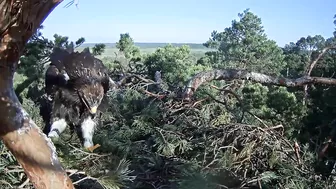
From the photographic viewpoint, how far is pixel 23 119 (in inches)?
77.0

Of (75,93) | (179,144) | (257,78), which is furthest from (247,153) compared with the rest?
(257,78)

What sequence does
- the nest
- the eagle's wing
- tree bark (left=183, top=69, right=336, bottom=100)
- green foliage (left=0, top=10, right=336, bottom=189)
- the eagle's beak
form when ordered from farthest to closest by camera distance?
tree bark (left=183, top=69, right=336, bottom=100) < the eagle's wing < the eagle's beak < the nest < green foliage (left=0, top=10, right=336, bottom=189)

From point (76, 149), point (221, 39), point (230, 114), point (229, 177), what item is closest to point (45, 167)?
point (76, 149)

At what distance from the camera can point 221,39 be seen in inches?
886

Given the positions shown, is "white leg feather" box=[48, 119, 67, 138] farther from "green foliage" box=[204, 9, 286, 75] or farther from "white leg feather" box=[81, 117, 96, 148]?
"green foliage" box=[204, 9, 286, 75]

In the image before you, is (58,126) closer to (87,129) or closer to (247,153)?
(87,129)

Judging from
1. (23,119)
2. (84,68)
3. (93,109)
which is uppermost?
(84,68)

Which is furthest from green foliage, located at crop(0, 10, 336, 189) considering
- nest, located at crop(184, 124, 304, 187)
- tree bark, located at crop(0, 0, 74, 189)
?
tree bark, located at crop(0, 0, 74, 189)

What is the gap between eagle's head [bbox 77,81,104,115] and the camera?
3182 mm

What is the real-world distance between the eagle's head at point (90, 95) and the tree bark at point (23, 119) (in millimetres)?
1168

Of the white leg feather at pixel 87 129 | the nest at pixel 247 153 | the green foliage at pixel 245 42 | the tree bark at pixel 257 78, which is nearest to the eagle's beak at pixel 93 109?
the white leg feather at pixel 87 129

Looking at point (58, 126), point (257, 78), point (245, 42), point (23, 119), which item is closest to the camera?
point (23, 119)

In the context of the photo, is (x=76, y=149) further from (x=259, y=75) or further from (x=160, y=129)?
(x=259, y=75)

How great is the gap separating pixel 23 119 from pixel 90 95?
1244 mm
